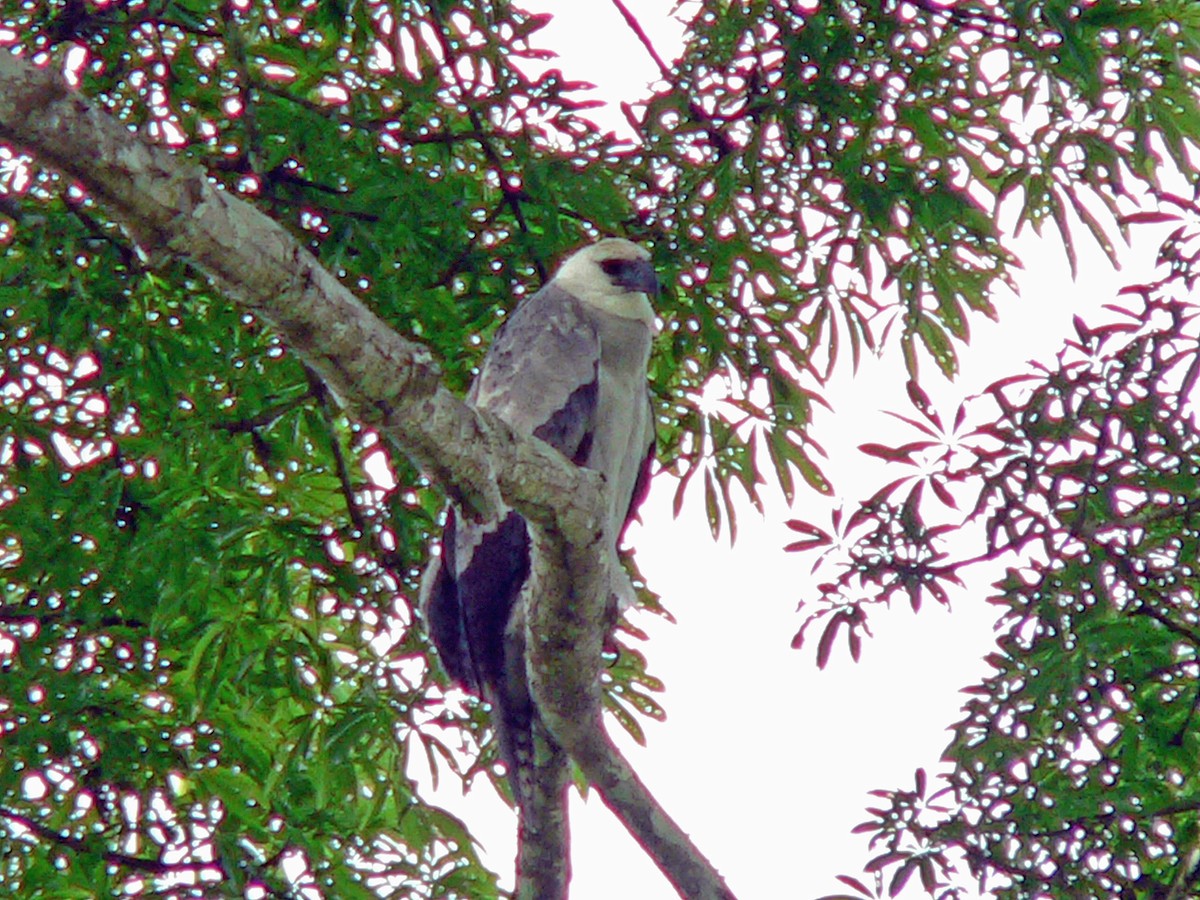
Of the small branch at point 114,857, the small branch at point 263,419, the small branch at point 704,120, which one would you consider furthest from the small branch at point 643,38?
the small branch at point 114,857

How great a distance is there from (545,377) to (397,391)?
56.3 inches

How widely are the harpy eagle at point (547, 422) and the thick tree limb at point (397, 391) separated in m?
0.27

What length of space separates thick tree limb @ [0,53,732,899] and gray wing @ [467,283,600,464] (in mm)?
872

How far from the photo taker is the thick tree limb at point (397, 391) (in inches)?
75.5

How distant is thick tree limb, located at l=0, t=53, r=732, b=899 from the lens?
1.92m

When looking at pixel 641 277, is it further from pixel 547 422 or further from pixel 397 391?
pixel 397 391

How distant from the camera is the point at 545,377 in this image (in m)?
3.77

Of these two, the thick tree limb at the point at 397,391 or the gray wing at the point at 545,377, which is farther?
the gray wing at the point at 545,377

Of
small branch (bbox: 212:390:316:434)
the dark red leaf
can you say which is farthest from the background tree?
the dark red leaf

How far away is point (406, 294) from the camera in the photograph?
143 inches

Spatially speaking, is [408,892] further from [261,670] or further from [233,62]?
[233,62]

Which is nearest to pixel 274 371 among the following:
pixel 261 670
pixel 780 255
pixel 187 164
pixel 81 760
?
pixel 261 670

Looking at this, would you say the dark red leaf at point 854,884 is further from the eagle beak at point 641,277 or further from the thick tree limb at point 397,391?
the eagle beak at point 641,277

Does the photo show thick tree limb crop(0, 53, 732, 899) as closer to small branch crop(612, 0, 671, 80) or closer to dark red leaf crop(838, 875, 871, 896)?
dark red leaf crop(838, 875, 871, 896)
